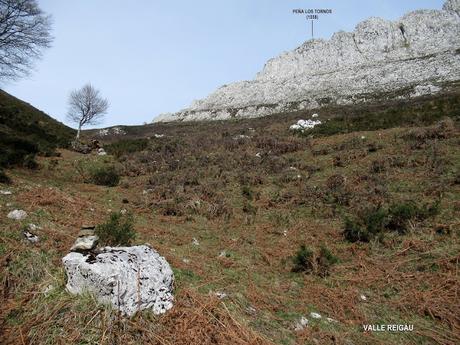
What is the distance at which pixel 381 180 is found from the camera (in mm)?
11281

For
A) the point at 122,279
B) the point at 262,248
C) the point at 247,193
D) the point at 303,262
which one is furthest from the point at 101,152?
the point at 122,279

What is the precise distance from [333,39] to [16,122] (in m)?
86.9

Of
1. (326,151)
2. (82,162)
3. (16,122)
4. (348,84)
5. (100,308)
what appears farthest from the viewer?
(348,84)

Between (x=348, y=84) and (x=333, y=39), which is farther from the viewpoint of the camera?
(x=333, y=39)

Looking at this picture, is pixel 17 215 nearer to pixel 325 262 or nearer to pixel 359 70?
pixel 325 262

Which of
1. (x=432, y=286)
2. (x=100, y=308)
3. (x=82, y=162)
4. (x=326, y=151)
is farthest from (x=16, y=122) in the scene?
(x=432, y=286)

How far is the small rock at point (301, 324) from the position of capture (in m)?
4.65

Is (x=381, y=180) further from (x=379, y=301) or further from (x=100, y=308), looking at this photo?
(x=100, y=308)

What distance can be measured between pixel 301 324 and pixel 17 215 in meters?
5.23

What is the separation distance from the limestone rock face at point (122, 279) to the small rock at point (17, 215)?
103 inches

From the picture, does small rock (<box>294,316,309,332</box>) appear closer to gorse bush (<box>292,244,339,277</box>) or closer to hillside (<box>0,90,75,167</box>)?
gorse bush (<box>292,244,339,277</box>)

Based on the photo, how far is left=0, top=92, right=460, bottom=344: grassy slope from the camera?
400cm

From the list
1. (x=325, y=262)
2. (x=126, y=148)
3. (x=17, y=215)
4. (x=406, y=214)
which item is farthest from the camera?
(x=126, y=148)

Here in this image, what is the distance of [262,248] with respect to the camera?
26.6 ft
